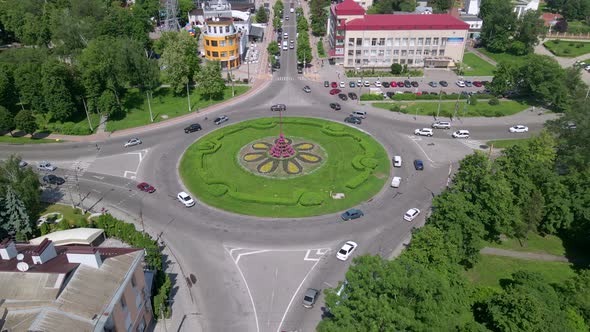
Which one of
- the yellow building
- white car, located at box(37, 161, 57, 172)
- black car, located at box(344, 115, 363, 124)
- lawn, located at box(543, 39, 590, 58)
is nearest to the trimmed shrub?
black car, located at box(344, 115, 363, 124)

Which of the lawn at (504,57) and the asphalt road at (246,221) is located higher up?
the lawn at (504,57)

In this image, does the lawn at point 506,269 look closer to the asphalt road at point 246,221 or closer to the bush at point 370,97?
the asphalt road at point 246,221

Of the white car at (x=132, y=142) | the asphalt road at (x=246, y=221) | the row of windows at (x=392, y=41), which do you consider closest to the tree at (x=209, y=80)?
the asphalt road at (x=246, y=221)

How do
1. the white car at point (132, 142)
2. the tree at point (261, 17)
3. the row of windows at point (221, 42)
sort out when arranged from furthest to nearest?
the tree at point (261, 17) < the row of windows at point (221, 42) < the white car at point (132, 142)

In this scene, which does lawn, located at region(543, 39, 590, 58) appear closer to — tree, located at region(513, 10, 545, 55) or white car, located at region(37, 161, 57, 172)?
tree, located at region(513, 10, 545, 55)

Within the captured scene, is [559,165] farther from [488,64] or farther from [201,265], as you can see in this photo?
[488,64]

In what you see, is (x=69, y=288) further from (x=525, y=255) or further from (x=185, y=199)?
(x=525, y=255)
